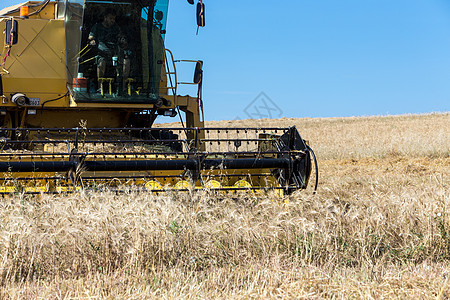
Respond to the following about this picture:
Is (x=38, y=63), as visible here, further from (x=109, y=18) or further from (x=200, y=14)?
(x=200, y=14)

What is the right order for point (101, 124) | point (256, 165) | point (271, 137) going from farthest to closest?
point (101, 124)
point (271, 137)
point (256, 165)

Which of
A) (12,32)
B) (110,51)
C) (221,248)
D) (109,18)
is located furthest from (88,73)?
(221,248)

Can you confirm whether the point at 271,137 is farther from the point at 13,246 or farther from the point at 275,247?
the point at 13,246

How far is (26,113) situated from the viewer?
6.72 meters

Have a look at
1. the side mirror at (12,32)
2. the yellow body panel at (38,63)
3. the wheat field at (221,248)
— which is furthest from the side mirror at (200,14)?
the wheat field at (221,248)

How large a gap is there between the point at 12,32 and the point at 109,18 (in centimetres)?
116

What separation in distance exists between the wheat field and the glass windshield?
9.02ft

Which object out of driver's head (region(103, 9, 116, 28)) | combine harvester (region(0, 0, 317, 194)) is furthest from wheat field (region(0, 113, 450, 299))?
driver's head (region(103, 9, 116, 28))

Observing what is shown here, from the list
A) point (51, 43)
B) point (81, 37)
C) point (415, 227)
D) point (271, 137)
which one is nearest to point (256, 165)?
point (271, 137)

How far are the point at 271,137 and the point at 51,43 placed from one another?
10.7ft

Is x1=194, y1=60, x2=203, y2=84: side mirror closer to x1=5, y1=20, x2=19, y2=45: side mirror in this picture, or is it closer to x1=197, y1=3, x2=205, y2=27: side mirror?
x1=197, y1=3, x2=205, y2=27: side mirror

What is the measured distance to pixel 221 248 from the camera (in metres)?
3.36

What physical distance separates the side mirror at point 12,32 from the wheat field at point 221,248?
2960 millimetres

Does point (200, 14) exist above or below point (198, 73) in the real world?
above
